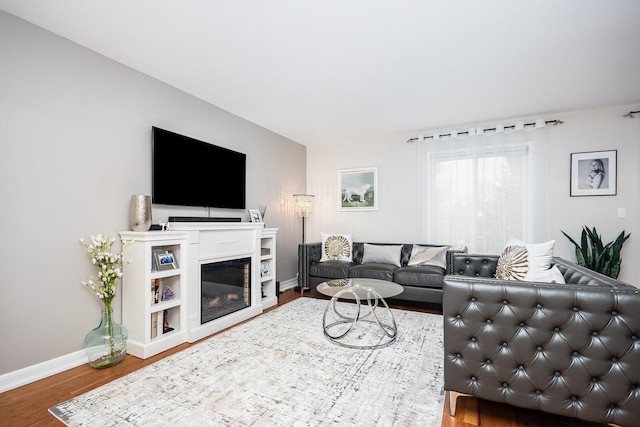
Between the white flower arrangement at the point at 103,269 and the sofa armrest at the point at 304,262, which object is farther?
the sofa armrest at the point at 304,262

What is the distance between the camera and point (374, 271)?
3.94 m

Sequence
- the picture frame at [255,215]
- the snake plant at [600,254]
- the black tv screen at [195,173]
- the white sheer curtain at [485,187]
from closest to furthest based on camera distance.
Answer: the black tv screen at [195,173]
the snake plant at [600,254]
the white sheer curtain at [485,187]
the picture frame at [255,215]

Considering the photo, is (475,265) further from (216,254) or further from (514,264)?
(216,254)

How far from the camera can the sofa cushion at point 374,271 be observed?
387 centimetres

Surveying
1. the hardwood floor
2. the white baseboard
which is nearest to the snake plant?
the hardwood floor

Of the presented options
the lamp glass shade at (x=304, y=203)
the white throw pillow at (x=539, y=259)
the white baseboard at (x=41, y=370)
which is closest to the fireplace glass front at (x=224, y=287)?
the white baseboard at (x=41, y=370)

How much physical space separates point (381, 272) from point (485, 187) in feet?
6.09

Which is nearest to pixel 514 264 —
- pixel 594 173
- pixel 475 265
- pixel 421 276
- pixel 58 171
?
pixel 475 265

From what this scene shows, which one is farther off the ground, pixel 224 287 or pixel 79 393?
pixel 224 287

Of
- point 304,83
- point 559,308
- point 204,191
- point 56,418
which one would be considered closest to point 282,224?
point 204,191

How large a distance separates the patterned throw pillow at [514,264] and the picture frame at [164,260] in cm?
287

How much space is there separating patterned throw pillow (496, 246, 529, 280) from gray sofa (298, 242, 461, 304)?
103cm

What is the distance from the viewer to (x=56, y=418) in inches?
65.6

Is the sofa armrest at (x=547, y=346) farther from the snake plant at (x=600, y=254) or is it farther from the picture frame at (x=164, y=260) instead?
the snake plant at (x=600, y=254)
